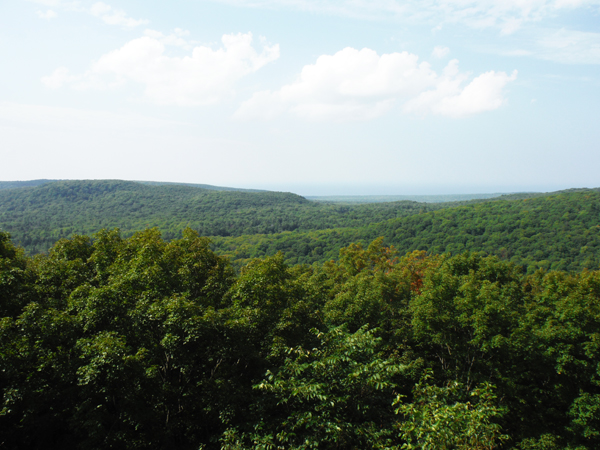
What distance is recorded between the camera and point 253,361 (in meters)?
13.5

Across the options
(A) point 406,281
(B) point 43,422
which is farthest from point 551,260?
(B) point 43,422

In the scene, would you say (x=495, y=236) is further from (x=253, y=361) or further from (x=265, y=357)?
(x=265, y=357)

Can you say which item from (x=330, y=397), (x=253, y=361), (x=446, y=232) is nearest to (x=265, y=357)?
(x=253, y=361)

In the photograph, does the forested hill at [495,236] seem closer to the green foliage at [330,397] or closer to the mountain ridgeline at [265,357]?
the mountain ridgeline at [265,357]

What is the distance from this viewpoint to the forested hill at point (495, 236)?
73019mm

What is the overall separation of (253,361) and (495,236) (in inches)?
3518

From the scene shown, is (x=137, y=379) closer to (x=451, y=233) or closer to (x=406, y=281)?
(x=406, y=281)

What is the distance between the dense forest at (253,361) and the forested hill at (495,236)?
174 ft

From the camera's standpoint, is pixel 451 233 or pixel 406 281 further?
pixel 451 233

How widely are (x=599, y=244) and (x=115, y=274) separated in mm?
96953

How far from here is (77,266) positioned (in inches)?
595

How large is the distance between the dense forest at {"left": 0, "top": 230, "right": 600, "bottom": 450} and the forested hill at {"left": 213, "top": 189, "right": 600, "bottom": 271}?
174 ft

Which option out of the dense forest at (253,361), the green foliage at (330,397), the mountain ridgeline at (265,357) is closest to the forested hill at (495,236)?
the mountain ridgeline at (265,357)

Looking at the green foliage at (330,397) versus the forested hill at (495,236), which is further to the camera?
the forested hill at (495,236)
